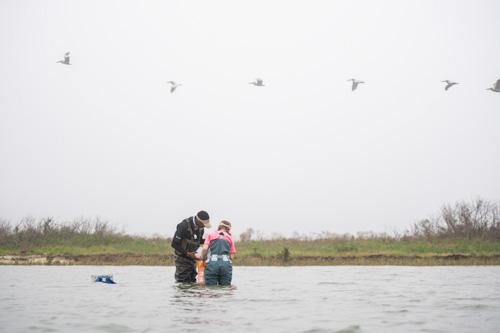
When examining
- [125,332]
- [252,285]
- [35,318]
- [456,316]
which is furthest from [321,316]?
[252,285]

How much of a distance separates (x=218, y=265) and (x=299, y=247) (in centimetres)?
2346

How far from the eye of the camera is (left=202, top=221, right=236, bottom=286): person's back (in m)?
13.9

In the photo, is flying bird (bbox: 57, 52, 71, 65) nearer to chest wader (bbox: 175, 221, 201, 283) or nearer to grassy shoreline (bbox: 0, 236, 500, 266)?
grassy shoreline (bbox: 0, 236, 500, 266)

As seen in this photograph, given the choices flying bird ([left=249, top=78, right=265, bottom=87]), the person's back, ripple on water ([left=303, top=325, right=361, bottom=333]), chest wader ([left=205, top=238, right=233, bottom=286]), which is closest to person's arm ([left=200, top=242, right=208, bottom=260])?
the person's back

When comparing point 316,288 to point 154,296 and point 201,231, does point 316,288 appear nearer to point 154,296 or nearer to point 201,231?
point 201,231

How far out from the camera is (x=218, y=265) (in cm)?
1411

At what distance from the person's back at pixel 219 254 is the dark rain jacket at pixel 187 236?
728 mm

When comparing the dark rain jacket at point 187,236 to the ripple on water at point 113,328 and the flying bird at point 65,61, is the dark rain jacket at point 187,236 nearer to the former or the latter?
the ripple on water at point 113,328

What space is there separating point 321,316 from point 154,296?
15.6 feet

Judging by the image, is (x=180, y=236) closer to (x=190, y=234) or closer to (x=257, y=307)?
(x=190, y=234)

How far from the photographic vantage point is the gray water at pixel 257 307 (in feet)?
30.1

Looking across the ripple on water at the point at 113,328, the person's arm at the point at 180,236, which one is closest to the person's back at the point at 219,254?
the person's arm at the point at 180,236

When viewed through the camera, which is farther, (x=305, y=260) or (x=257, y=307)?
(x=305, y=260)

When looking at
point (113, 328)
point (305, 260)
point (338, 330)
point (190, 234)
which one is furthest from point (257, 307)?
point (305, 260)
